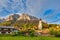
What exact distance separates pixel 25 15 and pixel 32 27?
2.83 ft

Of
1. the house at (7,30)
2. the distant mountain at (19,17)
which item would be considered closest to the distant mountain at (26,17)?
the distant mountain at (19,17)

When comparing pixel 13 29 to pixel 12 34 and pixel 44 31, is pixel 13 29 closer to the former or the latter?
pixel 12 34

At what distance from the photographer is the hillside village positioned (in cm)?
1138

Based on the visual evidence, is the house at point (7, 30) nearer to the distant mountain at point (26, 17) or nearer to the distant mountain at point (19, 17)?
the distant mountain at point (19, 17)

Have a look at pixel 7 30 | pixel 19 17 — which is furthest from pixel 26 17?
pixel 7 30

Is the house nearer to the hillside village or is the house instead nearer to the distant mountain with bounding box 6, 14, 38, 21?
the hillside village

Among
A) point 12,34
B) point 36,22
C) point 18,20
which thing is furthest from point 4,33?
point 36,22

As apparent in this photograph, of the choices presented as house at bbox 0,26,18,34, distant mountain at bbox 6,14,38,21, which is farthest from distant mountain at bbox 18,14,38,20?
house at bbox 0,26,18,34

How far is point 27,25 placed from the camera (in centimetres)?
1183

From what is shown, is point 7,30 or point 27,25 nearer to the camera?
point 27,25

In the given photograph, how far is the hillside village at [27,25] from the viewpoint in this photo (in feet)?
37.3

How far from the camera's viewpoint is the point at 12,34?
1169 centimetres

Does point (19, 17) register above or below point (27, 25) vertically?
above

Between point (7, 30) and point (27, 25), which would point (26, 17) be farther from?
point (7, 30)
